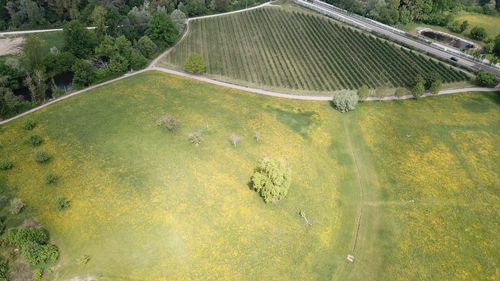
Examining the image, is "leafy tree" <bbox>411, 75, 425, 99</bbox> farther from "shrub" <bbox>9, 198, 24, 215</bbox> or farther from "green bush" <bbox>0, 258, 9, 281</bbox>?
"green bush" <bbox>0, 258, 9, 281</bbox>

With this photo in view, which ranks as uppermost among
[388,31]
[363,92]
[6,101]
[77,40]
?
[77,40]

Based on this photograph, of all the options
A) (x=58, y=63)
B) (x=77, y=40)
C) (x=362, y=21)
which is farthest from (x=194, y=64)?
(x=362, y=21)

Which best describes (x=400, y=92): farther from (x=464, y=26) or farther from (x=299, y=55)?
(x=464, y=26)

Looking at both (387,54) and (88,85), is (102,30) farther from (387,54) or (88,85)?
(387,54)

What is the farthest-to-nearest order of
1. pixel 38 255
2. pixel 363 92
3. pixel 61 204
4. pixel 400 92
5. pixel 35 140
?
pixel 400 92, pixel 363 92, pixel 35 140, pixel 61 204, pixel 38 255

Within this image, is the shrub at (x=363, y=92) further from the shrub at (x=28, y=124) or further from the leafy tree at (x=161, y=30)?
the shrub at (x=28, y=124)

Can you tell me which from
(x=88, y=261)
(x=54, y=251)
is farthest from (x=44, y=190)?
(x=88, y=261)

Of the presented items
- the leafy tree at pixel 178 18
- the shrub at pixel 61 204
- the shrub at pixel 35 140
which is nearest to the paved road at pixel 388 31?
the leafy tree at pixel 178 18
